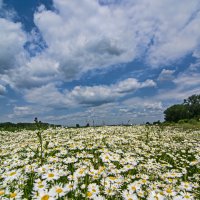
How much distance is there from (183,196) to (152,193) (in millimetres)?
605

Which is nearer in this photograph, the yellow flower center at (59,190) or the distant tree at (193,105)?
the yellow flower center at (59,190)

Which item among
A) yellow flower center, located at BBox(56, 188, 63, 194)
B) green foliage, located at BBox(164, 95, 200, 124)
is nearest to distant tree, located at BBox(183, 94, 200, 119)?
green foliage, located at BBox(164, 95, 200, 124)

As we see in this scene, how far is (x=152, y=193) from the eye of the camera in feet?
12.9

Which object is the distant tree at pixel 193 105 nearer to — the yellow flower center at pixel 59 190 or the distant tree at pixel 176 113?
the distant tree at pixel 176 113

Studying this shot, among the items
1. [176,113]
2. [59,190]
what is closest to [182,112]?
[176,113]

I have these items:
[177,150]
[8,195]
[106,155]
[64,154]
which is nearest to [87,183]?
[8,195]

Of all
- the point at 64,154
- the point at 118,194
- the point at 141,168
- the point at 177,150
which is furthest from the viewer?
Answer: the point at 177,150

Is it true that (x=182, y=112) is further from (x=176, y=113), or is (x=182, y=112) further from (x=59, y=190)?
(x=59, y=190)

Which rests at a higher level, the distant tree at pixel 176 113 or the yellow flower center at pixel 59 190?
the distant tree at pixel 176 113

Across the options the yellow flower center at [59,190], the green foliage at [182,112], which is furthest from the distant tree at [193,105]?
the yellow flower center at [59,190]

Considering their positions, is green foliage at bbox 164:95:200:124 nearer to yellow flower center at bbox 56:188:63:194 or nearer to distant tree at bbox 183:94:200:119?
distant tree at bbox 183:94:200:119

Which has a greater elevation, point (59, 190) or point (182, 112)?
point (182, 112)

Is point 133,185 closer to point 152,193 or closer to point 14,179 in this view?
point 152,193

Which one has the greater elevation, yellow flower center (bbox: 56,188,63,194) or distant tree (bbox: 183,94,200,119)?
distant tree (bbox: 183,94,200,119)
